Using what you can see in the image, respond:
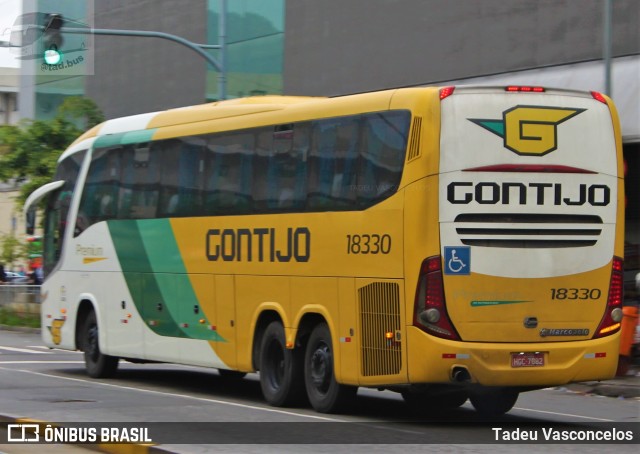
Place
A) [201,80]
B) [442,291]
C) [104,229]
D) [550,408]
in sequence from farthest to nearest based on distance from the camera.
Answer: [201,80]
[104,229]
[550,408]
[442,291]

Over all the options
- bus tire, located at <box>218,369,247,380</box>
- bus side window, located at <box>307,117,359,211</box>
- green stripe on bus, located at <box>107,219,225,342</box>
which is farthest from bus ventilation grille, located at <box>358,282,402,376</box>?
bus tire, located at <box>218,369,247,380</box>

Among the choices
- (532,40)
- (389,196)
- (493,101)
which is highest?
(532,40)

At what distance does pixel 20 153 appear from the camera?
1489 inches

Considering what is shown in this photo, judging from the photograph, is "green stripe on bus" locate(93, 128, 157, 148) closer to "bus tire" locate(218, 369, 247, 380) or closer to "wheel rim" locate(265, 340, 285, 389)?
"bus tire" locate(218, 369, 247, 380)

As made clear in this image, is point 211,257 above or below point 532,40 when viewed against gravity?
below

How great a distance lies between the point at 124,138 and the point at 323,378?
6.27m

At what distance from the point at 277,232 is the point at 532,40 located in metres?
12.0

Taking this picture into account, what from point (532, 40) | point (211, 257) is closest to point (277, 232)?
point (211, 257)

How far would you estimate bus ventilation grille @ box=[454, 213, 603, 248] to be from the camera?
481 inches

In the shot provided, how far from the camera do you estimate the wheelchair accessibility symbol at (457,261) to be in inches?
477

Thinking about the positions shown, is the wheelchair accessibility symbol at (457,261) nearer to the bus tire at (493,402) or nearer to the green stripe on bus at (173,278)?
the bus tire at (493,402)

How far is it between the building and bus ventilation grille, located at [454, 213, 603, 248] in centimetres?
746

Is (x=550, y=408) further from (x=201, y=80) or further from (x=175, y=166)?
(x=201, y=80)

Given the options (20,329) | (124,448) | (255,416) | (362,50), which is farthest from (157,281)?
(20,329)
